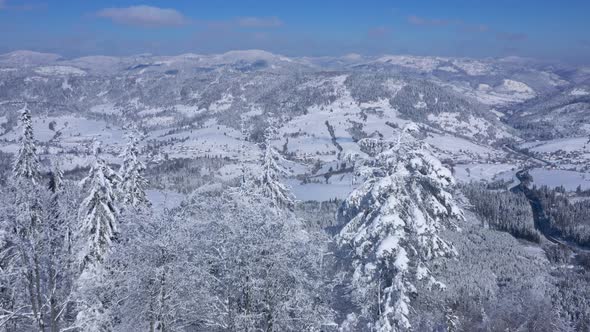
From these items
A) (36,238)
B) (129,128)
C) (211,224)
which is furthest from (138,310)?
(129,128)

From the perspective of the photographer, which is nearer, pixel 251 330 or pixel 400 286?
pixel 400 286

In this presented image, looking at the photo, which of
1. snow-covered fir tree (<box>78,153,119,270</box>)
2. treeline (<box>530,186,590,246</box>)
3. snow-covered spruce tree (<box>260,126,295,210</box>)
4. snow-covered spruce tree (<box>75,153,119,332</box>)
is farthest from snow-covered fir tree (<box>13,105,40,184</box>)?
treeline (<box>530,186,590,246</box>)

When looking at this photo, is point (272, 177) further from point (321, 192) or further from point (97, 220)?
point (321, 192)

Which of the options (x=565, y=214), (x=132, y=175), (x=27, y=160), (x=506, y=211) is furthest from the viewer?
(x=506, y=211)

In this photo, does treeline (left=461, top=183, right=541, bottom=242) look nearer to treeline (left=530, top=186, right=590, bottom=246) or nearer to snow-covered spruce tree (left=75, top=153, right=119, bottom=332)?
treeline (left=530, top=186, right=590, bottom=246)

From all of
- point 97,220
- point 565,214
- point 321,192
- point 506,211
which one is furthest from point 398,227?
point 565,214

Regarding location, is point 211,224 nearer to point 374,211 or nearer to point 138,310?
point 138,310
